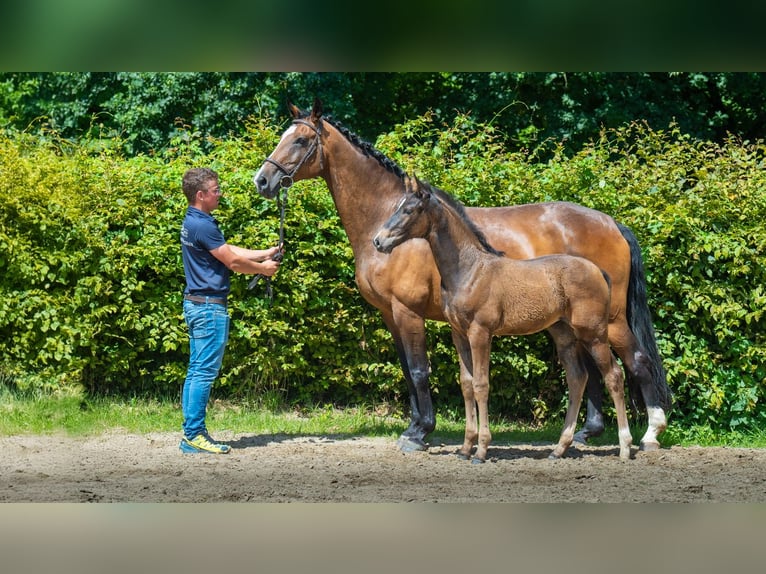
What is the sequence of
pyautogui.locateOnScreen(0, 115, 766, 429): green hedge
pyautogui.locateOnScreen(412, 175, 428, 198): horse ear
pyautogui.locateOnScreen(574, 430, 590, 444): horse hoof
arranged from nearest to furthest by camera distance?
pyautogui.locateOnScreen(412, 175, 428, 198): horse ear
pyautogui.locateOnScreen(574, 430, 590, 444): horse hoof
pyautogui.locateOnScreen(0, 115, 766, 429): green hedge

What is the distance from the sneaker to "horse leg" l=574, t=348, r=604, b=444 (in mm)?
3040

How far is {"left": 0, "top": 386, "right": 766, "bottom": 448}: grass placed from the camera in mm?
7691

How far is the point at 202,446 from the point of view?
22.2 ft

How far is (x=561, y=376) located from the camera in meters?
8.07

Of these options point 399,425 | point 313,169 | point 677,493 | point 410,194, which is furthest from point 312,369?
point 677,493

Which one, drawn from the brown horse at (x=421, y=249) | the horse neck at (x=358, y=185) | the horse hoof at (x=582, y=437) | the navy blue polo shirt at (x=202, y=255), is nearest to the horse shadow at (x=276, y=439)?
the brown horse at (x=421, y=249)

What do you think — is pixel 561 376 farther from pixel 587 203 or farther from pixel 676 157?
pixel 676 157

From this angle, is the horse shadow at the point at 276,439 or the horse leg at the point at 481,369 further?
the horse shadow at the point at 276,439

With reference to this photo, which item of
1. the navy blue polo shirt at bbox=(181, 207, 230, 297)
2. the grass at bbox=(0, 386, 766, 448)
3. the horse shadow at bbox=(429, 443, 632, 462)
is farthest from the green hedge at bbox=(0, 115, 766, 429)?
the navy blue polo shirt at bbox=(181, 207, 230, 297)

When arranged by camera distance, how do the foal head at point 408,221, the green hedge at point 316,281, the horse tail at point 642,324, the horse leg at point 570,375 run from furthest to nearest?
the green hedge at point 316,281
the horse tail at point 642,324
the horse leg at point 570,375
the foal head at point 408,221

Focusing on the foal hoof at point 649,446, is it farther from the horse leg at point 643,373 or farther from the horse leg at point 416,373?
the horse leg at point 416,373

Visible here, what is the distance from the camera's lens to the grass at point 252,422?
7691 millimetres

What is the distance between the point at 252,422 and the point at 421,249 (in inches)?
102

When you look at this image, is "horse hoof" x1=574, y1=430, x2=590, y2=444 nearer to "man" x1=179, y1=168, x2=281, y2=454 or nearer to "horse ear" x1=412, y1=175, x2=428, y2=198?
"horse ear" x1=412, y1=175, x2=428, y2=198
